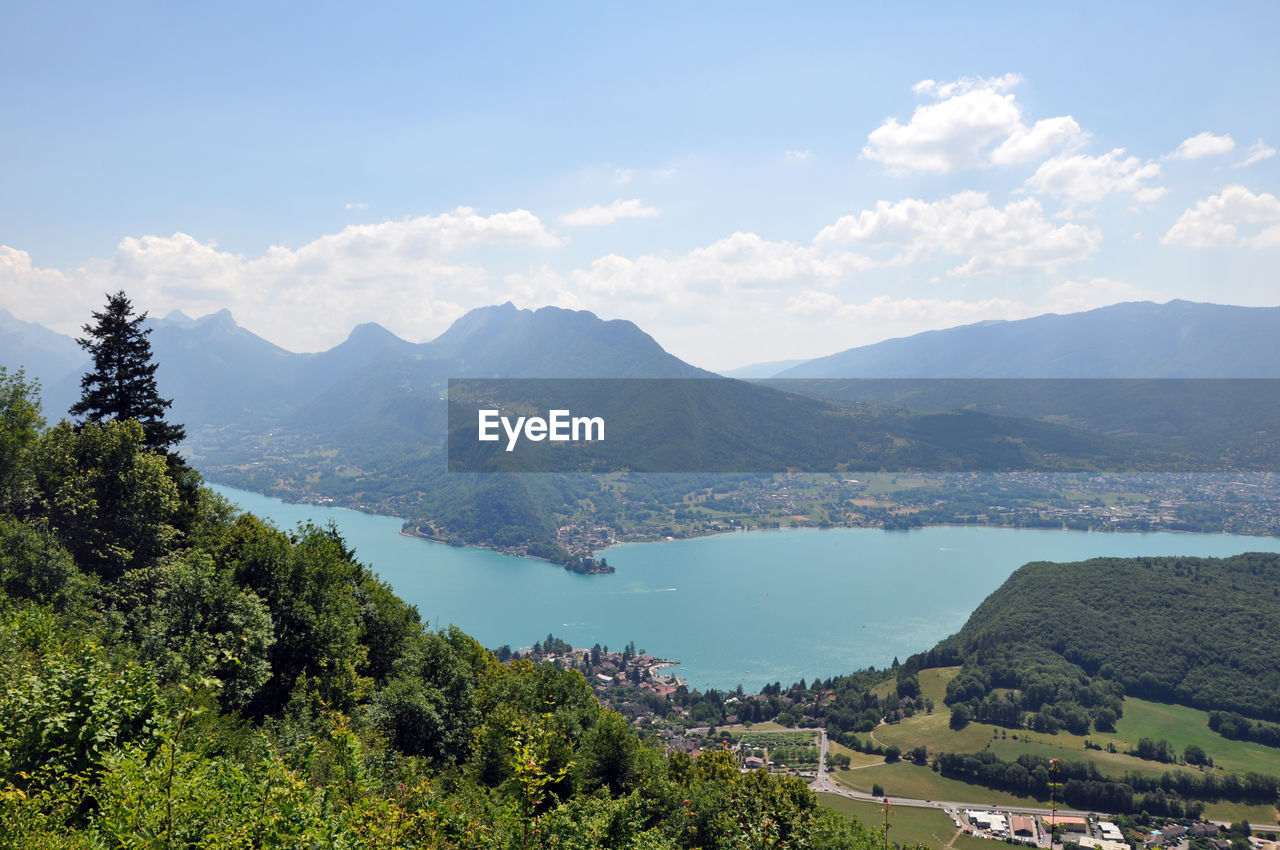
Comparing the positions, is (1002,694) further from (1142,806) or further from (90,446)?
(90,446)

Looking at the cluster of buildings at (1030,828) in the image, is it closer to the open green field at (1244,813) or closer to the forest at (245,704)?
the open green field at (1244,813)

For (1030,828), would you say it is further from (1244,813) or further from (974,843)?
(1244,813)

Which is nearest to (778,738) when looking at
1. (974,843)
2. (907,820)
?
(907,820)

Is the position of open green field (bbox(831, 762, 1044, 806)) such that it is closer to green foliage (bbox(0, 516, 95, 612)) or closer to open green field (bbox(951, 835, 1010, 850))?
open green field (bbox(951, 835, 1010, 850))

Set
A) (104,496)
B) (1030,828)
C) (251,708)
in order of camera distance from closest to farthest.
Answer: (251,708), (104,496), (1030,828)

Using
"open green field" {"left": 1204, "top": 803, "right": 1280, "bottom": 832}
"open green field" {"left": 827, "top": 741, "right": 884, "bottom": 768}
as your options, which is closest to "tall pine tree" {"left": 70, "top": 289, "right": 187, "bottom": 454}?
"open green field" {"left": 827, "top": 741, "right": 884, "bottom": 768}

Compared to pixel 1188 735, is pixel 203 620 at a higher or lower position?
higher

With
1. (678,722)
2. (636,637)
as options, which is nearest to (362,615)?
(678,722)
